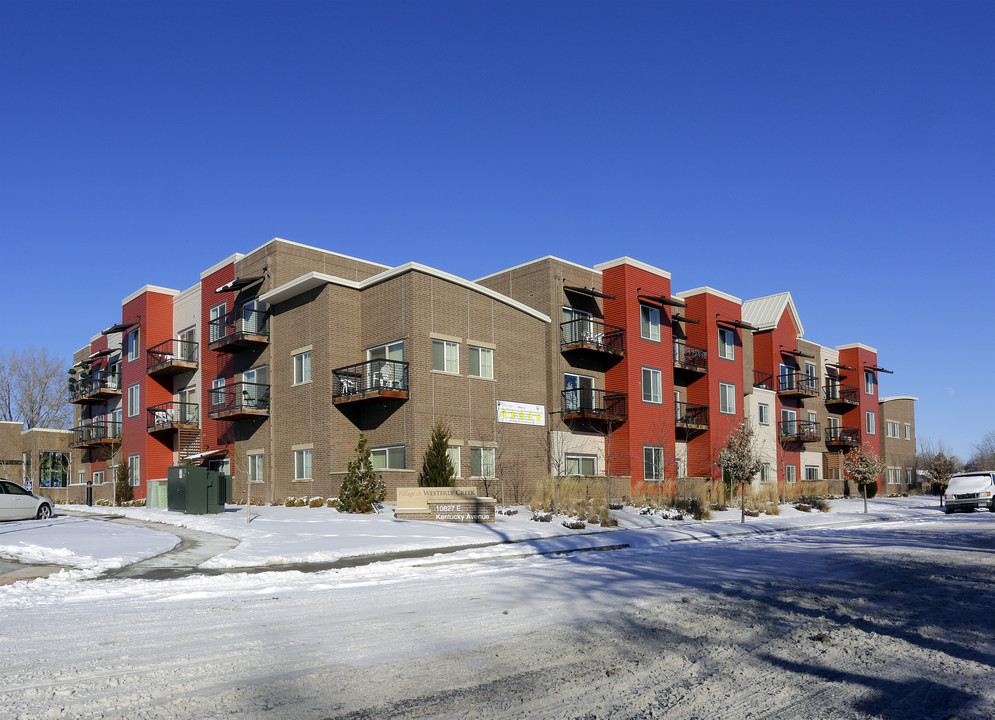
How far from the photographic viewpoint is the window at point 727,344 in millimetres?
46053

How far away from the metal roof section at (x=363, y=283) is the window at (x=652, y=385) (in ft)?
25.1

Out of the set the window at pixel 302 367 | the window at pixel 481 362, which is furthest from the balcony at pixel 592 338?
the window at pixel 302 367

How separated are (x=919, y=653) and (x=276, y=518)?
2197cm

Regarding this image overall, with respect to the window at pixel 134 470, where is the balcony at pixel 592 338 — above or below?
above

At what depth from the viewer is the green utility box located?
2789 cm

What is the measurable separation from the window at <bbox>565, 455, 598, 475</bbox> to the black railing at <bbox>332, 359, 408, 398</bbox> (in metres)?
9.96

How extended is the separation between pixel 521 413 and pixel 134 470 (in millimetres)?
23959

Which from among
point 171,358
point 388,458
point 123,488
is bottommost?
point 123,488

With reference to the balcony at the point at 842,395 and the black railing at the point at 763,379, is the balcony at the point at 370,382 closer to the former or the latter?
the black railing at the point at 763,379

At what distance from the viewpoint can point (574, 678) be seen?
6.87 metres

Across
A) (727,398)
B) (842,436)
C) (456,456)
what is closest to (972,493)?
(727,398)

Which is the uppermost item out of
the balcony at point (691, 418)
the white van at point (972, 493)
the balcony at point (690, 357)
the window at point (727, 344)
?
the window at point (727, 344)

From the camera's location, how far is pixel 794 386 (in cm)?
5391

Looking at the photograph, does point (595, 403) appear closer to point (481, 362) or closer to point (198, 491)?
point (481, 362)
